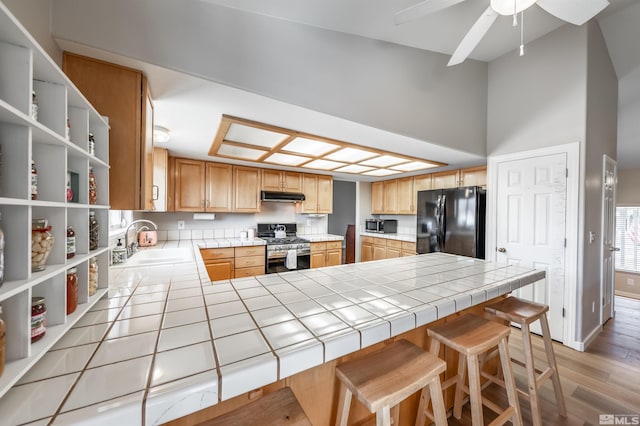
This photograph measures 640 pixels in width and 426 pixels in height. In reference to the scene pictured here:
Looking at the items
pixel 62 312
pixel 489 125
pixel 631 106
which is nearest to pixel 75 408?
pixel 62 312

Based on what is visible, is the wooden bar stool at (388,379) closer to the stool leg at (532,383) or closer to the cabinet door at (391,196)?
the stool leg at (532,383)

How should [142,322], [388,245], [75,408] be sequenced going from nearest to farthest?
1. [75,408]
2. [142,322]
3. [388,245]

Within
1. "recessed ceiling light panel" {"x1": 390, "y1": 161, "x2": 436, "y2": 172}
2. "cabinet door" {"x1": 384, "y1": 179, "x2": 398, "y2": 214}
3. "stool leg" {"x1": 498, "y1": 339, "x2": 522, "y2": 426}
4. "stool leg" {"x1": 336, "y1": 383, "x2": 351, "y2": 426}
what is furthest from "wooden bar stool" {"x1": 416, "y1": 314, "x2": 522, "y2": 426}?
"cabinet door" {"x1": 384, "y1": 179, "x2": 398, "y2": 214}

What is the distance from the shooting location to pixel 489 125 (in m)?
2.88

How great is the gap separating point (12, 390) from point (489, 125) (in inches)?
152

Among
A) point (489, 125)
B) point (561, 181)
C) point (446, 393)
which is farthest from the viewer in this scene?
point (489, 125)

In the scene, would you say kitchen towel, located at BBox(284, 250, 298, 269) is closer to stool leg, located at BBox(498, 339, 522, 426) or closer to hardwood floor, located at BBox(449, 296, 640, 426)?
hardwood floor, located at BBox(449, 296, 640, 426)

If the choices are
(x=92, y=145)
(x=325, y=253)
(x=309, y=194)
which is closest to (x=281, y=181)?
(x=309, y=194)

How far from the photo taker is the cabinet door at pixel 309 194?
13.8 ft

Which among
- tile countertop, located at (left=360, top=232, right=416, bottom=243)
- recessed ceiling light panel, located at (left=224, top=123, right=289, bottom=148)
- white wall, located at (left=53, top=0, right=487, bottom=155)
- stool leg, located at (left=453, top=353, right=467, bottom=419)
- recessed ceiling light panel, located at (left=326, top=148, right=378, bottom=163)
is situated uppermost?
white wall, located at (left=53, top=0, right=487, bottom=155)

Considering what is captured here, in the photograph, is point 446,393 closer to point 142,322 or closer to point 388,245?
point 142,322

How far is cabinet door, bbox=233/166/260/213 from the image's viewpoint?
359 cm

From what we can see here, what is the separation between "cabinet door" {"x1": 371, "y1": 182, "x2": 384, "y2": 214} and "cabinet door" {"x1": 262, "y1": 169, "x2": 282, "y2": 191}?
219 cm

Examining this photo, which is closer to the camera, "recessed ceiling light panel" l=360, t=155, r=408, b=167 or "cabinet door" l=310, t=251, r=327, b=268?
"recessed ceiling light panel" l=360, t=155, r=408, b=167
